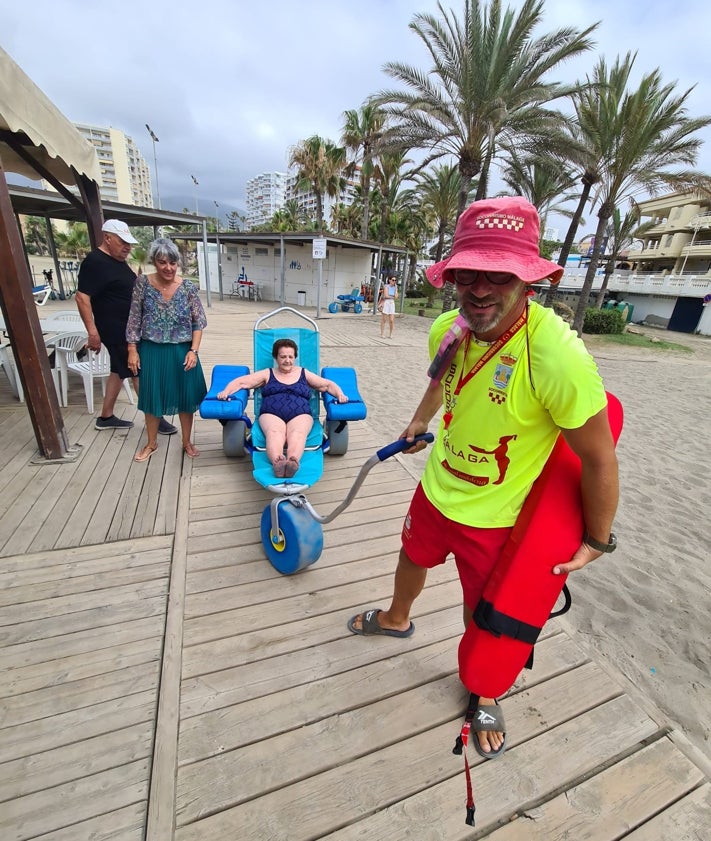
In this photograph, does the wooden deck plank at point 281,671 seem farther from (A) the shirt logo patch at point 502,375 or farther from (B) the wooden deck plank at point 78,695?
(A) the shirt logo patch at point 502,375

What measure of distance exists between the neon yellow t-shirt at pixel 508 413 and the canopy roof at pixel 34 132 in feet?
9.84

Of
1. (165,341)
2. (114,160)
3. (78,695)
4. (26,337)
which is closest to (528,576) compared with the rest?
(78,695)

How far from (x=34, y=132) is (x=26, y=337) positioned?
134cm

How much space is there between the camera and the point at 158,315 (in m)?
2.96

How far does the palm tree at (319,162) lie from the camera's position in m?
21.9

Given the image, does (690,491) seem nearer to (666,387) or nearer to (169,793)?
(169,793)

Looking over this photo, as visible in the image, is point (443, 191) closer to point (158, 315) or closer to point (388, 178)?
point (388, 178)

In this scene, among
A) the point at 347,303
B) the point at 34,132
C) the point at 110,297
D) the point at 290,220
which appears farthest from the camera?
the point at 290,220

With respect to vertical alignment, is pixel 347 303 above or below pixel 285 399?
below

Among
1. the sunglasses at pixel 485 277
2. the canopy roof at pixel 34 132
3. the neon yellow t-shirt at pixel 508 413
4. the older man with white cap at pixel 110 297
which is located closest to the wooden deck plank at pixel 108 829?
the neon yellow t-shirt at pixel 508 413

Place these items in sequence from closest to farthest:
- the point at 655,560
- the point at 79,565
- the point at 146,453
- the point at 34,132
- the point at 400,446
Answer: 1. the point at 400,446
2. the point at 79,565
3. the point at 34,132
4. the point at 655,560
5. the point at 146,453

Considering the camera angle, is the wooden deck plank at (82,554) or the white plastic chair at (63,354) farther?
the white plastic chair at (63,354)

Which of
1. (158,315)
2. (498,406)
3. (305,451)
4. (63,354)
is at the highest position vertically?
(498,406)

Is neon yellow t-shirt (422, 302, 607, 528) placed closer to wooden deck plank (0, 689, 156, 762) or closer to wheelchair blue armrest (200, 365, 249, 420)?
wooden deck plank (0, 689, 156, 762)
